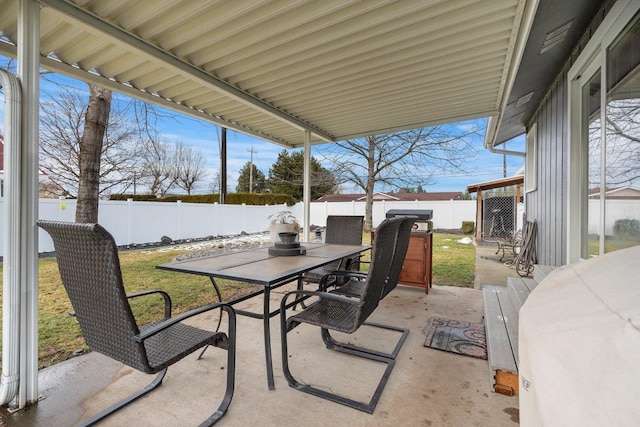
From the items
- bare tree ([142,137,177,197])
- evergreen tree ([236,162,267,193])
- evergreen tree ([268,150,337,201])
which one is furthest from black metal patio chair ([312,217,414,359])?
evergreen tree ([236,162,267,193])

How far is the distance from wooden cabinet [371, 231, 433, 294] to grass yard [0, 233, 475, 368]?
719 millimetres

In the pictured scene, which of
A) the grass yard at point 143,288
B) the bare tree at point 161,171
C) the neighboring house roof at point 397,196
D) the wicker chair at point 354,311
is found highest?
the bare tree at point 161,171

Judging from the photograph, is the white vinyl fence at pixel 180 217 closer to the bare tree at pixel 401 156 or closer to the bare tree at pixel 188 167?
the bare tree at pixel 401 156

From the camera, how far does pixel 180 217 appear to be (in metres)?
10.1

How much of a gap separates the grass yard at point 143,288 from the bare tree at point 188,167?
1304 cm

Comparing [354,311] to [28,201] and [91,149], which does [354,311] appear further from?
[91,149]

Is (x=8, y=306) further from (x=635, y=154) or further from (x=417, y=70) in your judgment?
(x=635, y=154)

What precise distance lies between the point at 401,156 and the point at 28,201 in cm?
1232

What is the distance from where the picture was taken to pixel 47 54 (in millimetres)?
2705

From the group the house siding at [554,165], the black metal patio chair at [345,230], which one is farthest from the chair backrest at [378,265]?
the house siding at [554,165]

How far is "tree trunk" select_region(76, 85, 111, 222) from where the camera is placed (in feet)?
15.2

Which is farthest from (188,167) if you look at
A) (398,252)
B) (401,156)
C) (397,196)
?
(398,252)

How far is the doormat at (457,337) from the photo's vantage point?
2531mm

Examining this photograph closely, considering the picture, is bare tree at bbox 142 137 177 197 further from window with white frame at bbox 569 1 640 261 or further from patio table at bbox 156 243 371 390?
window with white frame at bbox 569 1 640 261
